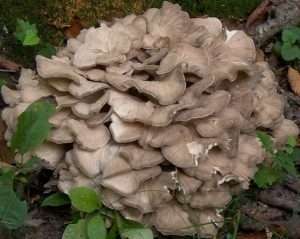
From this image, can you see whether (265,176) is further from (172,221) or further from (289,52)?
(289,52)

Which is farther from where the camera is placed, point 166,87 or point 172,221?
point 172,221

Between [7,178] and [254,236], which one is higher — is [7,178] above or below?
above

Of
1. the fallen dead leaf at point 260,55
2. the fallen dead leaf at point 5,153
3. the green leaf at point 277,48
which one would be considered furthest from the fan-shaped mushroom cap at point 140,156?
the green leaf at point 277,48

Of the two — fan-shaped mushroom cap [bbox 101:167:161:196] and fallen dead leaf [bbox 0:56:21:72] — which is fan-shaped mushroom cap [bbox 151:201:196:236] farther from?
fallen dead leaf [bbox 0:56:21:72]

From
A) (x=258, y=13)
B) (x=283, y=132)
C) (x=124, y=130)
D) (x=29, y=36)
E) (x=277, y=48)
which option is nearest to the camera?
(x=124, y=130)

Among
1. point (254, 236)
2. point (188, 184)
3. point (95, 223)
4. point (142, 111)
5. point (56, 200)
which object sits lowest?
point (254, 236)

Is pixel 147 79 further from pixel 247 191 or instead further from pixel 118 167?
pixel 247 191

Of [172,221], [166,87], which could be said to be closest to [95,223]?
[172,221]

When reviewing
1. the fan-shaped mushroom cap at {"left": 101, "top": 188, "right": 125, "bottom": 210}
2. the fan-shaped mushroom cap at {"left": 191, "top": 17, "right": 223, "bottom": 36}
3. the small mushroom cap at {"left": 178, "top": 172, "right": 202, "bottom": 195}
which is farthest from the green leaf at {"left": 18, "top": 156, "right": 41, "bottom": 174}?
the fan-shaped mushroom cap at {"left": 191, "top": 17, "right": 223, "bottom": 36}
